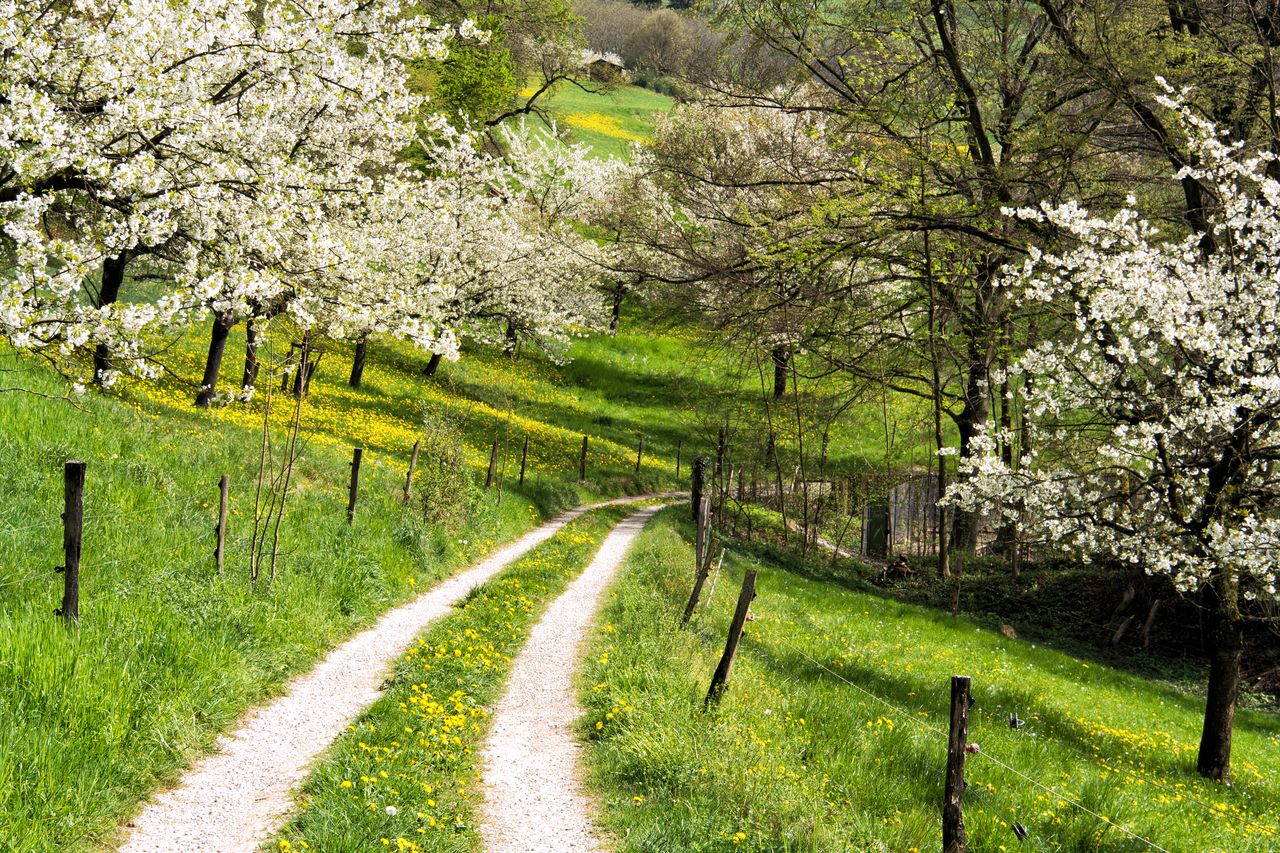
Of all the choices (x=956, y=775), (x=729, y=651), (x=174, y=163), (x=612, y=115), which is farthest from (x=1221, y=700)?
(x=612, y=115)

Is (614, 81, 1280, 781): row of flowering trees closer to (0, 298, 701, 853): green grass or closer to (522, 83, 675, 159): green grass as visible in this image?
(0, 298, 701, 853): green grass

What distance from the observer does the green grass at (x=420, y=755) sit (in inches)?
234

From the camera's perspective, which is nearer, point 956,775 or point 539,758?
point 956,775

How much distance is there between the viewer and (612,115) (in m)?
89.8

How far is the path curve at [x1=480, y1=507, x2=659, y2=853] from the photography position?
6430 millimetres

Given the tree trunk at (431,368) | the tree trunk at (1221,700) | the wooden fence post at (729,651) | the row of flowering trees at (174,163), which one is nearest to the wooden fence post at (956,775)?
the wooden fence post at (729,651)

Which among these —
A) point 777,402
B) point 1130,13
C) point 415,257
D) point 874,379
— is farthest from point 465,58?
point 1130,13

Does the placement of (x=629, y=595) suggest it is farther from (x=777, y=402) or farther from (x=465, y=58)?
(x=465, y=58)

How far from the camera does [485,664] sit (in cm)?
1009

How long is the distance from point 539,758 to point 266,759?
90.9 inches

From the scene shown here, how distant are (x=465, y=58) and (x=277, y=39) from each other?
3884cm

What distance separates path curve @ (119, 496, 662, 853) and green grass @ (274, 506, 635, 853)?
25 cm

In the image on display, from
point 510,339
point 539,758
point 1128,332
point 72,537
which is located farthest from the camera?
point 510,339

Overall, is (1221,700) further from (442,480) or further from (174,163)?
(174,163)
